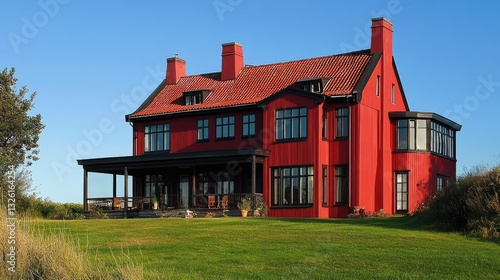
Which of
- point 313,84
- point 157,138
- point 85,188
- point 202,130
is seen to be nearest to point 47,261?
point 313,84

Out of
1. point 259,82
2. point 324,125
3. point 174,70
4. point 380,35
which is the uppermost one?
point 380,35

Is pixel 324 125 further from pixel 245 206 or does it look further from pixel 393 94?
pixel 393 94

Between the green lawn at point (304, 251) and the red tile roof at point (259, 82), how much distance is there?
12.8 meters

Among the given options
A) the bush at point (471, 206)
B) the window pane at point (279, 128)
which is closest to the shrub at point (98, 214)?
the window pane at point (279, 128)

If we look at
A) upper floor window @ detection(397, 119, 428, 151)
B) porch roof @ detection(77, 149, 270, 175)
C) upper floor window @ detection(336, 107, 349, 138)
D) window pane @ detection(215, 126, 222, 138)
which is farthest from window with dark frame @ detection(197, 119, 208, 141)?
upper floor window @ detection(397, 119, 428, 151)

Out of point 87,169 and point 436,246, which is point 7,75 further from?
point 436,246

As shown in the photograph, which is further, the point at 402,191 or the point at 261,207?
the point at 402,191

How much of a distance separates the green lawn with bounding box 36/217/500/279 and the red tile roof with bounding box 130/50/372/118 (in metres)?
12.8

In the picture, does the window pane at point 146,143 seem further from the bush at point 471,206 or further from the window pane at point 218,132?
the bush at point 471,206

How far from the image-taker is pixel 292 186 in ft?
119

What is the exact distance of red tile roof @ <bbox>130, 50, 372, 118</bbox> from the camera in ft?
122

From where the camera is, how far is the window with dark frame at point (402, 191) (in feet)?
121

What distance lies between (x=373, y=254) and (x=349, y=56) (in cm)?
2195

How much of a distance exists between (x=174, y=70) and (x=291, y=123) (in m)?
11.8
